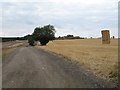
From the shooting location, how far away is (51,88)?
16.8ft

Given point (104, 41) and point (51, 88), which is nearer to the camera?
point (51, 88)

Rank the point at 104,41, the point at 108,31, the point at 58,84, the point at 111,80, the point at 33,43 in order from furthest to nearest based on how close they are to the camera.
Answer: the point at 33,43 → the point at 104,41 → the point at 108,31 → the point at 111,80 → the point at 58,84

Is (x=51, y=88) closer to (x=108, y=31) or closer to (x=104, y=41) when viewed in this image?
(x=108, y=31)

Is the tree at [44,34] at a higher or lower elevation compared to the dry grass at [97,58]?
higher

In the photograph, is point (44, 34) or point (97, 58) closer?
point (97, 58)

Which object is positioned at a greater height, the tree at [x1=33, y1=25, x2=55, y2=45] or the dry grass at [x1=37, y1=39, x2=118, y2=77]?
the tree at [x1=33, y1=25, x2=55, y2=45]

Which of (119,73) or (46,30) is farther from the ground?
(46,30)

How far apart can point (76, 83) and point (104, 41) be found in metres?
36.7

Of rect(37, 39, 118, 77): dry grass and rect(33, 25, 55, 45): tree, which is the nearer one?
rect(37, 39, 118, 77): dry grass

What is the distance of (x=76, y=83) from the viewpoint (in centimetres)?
568

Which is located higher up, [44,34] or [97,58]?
[44,34]

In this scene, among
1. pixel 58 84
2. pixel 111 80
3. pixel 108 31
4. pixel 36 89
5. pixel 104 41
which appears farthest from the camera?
pixel 104 41

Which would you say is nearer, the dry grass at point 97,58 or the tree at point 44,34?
the dry grass at point 97,58

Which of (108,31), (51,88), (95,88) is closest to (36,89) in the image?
(51,88)
